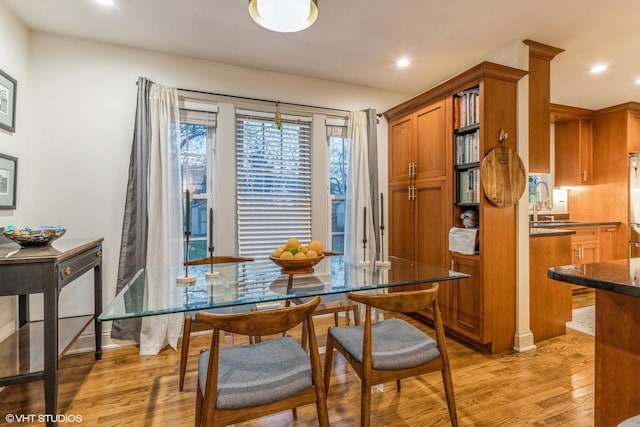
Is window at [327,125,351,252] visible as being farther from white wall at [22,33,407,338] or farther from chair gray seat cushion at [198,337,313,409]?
chair gray seat cushion at [198,337,313,409]

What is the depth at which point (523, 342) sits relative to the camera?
2580 mm

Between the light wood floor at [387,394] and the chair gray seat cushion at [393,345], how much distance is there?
1.67ft

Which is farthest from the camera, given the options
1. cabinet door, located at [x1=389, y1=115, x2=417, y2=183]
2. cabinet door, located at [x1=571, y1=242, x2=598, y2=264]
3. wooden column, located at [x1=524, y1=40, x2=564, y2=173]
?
cabinet door, located at [x1=571, y1=242, x2=598, y2=264]

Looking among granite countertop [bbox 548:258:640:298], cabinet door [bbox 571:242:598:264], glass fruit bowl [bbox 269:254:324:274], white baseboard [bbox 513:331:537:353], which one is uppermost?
granite countertop [bbox 548:258:640:298]

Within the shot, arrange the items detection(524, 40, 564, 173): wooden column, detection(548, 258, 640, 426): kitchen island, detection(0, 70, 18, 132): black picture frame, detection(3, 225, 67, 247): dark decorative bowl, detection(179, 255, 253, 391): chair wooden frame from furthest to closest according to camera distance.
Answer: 1. detection(524, 40, 564, 173): wooden column
2. detection(0, 70, 18, 132): black picture frame
3. detection(179, 255, 253, 391): chair wooden frame
4. detection(3, 225, 67, 247): dark decorative bowl
5. detection(548, 258, 640, 426): kitchen island

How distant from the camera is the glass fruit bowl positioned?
1.93 meters

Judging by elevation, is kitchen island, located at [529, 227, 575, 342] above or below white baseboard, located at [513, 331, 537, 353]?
above

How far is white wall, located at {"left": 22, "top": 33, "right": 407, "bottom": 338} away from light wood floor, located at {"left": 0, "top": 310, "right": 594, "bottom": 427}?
70 centimetres

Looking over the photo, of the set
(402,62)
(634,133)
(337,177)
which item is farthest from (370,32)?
(634,133)

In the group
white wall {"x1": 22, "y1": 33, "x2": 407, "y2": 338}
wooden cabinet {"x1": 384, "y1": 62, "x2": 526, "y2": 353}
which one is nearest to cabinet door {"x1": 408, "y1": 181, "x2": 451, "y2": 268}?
wooden cabinet {"x1": 384, "y1": 62, "x2": 526, "y2": 353}

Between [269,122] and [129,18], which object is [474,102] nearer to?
[269,122]

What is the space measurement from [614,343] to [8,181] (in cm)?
345

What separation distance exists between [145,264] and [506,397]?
2.79 meters

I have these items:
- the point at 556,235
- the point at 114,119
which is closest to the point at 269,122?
the point at 114,119
